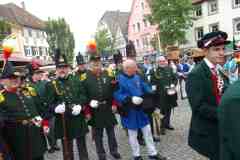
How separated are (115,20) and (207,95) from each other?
64.2m

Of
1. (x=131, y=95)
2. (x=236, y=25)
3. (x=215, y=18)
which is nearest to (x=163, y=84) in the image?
(x=131, y=95)

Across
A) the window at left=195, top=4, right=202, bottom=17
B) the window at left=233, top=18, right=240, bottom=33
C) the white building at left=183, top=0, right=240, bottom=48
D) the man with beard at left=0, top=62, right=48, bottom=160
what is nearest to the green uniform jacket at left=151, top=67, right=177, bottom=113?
the man with beard at left=0, top=62, right=48, bottom=160

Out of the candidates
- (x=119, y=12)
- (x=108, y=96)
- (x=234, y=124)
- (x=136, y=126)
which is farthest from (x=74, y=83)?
(x=119, y=12)

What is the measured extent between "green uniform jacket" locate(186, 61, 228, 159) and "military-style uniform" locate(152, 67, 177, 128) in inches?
158

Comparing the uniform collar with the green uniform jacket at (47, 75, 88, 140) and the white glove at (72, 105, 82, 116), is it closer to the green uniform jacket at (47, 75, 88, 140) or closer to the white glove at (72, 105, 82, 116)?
the white glove at (72, 105, 82, 116)

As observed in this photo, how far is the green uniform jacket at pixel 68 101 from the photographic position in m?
5.22

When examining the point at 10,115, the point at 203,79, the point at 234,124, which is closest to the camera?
the point at 234,124

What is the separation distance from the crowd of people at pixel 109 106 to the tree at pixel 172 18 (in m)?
27.0

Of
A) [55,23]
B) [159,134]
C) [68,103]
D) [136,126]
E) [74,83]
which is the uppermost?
[55,23]

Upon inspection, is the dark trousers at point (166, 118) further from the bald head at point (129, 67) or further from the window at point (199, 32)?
the window at point (199, 32)

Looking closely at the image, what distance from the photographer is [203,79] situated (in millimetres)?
3256

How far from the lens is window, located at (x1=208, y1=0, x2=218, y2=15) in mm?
35219

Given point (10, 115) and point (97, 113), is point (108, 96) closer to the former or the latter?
point (97, 113)

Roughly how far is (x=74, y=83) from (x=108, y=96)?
0.77m
